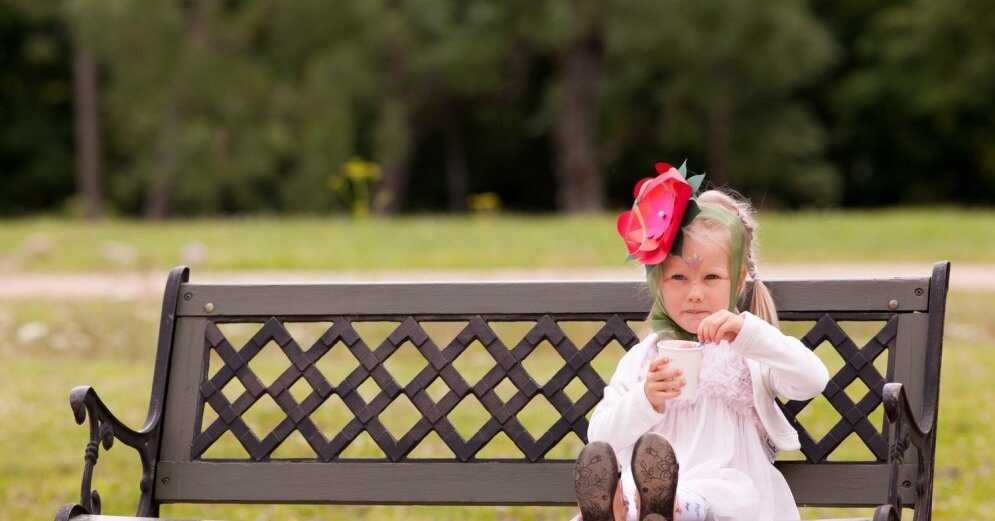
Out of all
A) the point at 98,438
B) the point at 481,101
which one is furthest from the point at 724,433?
the point at 481,101

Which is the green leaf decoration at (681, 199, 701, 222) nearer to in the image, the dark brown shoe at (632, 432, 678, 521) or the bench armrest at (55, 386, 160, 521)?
the dark brown shoe at (632, 432, 678, 521)

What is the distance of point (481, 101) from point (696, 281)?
86.8 ft

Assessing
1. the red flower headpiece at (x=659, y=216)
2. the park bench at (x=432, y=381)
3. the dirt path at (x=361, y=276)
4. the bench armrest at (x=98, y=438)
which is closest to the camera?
the red flower headpiece at (x=659, y=216)

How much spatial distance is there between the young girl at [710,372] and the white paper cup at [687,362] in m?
0.10

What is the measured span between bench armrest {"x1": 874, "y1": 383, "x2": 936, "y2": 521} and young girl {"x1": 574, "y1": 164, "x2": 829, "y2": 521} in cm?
20

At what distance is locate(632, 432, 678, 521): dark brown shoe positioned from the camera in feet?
9.64

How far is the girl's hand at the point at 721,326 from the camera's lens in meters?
3.09

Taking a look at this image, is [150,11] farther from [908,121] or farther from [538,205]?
[908,121]

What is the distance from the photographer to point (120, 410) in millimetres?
7121

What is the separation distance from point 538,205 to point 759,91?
716 cm

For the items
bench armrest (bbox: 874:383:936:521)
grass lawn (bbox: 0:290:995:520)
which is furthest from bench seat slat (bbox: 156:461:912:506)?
grass lawn (bbox: 0:290:995:520)

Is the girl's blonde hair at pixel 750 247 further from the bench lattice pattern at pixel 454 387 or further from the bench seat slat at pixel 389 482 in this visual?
the bench seat slat at pixel 389 482

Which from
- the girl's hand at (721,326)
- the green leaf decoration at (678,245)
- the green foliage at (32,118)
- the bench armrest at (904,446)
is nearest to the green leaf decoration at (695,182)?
the green leaf decoration at (678,245)

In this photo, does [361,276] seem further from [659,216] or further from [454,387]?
[659,216]
